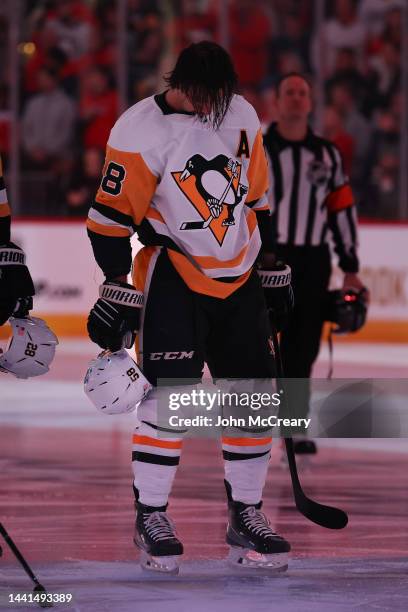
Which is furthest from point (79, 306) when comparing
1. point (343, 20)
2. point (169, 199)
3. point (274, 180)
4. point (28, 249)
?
point (169, 199)

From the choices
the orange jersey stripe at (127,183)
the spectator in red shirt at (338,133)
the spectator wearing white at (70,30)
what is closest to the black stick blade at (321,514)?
the orange jersey stripe at (127,183)

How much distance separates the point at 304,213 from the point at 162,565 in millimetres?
2271

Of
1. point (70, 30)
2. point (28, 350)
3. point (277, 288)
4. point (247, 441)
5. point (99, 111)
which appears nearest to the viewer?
point (28, 350)

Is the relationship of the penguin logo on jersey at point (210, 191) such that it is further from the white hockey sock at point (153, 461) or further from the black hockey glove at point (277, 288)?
the white hockey sock at point (153, 461)

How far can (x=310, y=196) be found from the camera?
5746 mm

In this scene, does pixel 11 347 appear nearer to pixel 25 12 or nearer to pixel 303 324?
pixel 303 324

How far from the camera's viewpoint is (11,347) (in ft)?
12.0

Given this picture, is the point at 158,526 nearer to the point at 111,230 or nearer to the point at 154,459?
the point at 154,459

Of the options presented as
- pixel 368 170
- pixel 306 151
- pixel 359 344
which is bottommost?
pixel 359 344

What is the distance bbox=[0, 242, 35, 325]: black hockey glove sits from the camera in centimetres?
368

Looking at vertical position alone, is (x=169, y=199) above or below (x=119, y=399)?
above

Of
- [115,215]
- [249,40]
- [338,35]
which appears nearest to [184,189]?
[115,215]

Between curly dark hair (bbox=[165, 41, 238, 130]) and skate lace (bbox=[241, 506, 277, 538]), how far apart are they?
Answer: 99 cm

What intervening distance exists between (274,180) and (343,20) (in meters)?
6.37
